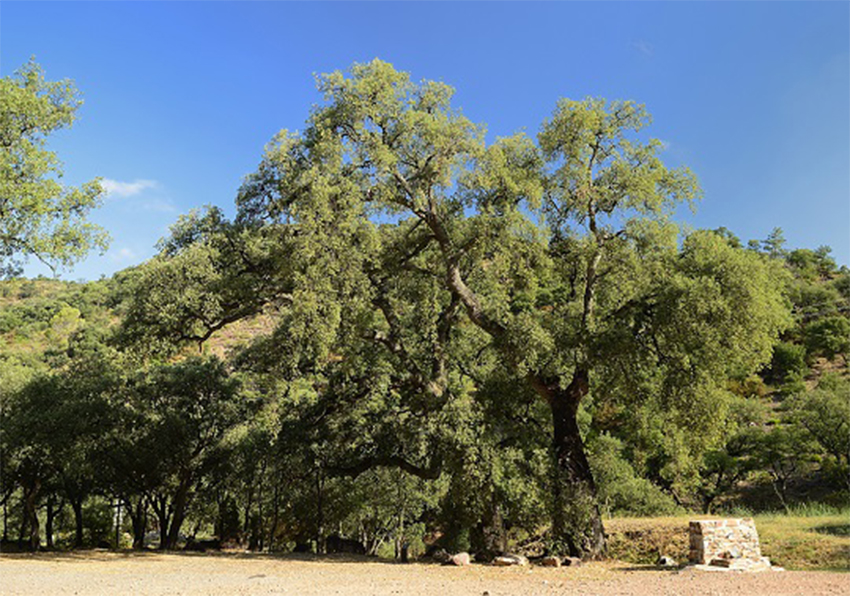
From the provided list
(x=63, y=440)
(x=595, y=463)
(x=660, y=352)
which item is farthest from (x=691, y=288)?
(x=63, y=440)

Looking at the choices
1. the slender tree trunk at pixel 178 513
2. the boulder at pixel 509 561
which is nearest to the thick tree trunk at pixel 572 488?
the boulder at pixel 509 561

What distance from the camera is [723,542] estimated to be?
10922mm

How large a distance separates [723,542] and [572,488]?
337cm

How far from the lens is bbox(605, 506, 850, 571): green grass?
462 inches

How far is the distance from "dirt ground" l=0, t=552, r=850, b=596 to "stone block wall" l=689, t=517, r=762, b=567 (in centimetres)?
70

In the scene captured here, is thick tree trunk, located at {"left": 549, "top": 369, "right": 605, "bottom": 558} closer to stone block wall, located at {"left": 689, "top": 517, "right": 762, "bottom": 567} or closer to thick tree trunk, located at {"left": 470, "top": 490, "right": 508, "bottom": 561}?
thick tree trunk, located at {"left": 470, "top": 490, "right": 508, "bottom": 561}

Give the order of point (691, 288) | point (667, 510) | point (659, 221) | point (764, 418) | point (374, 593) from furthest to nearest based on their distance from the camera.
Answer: point (764, 418), point (667, 510), point (659, 221), point (691, 288), point (374, 593)

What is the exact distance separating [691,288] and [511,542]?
1092cm

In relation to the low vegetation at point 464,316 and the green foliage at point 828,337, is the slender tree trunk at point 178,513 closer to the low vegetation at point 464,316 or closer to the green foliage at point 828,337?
the low vegetation at point 464,316

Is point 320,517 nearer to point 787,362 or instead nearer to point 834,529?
point 834,529

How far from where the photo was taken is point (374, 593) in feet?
27.9

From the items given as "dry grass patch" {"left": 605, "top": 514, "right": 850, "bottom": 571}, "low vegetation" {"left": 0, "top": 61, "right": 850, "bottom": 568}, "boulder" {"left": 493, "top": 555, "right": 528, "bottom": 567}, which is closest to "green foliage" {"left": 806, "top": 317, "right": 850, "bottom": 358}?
"dry grass patch" {"left": 605, "top": 514, "right": 850, "bottom": 571}

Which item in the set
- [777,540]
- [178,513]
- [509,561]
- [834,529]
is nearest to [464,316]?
[509,561]

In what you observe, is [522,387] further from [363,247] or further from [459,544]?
[459,544]
